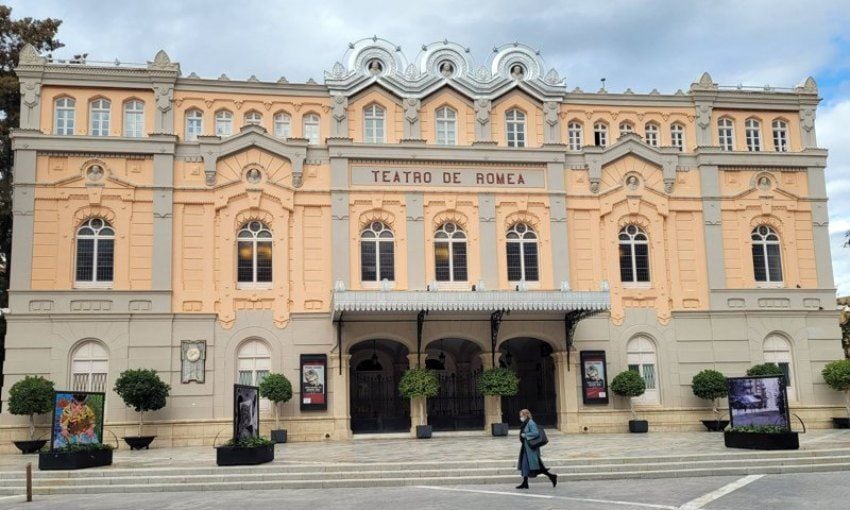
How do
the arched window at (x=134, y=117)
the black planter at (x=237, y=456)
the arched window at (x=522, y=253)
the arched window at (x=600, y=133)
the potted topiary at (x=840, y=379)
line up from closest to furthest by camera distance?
the black planter at (x=237, y=456), the arched window at (x=134, y=117), the potted topiary at (x=840, y=379), the arched window at (x=522, y=253), the arched window at (x=600, y=133)

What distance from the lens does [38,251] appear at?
2725 centimetres

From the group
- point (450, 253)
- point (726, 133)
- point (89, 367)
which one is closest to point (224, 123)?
point (450, 253)

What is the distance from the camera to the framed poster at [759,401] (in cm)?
2086

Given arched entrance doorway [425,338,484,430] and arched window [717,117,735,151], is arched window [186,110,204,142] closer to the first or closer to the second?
arched entrance doorway [425,338,484,430]

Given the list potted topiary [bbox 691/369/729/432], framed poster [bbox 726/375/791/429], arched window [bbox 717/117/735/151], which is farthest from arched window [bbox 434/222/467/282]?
arched window [bbox 717/117/735/151]

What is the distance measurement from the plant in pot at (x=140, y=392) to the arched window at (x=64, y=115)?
8.54 meters

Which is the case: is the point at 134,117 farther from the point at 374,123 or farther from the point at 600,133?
the point at 600,133

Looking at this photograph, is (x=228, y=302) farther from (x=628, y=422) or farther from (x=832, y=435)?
(x=832, y=435)

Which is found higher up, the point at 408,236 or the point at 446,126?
the point at 446,126

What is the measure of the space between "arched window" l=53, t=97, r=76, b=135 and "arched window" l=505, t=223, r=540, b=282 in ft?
49.7

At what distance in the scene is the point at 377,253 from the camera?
95.8ft

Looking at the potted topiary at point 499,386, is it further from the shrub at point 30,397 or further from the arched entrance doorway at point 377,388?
the shrub at point 30,397

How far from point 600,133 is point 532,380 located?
948 centimetres

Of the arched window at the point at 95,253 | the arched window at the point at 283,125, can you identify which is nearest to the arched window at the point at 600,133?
the arched window at the point at 283,125
